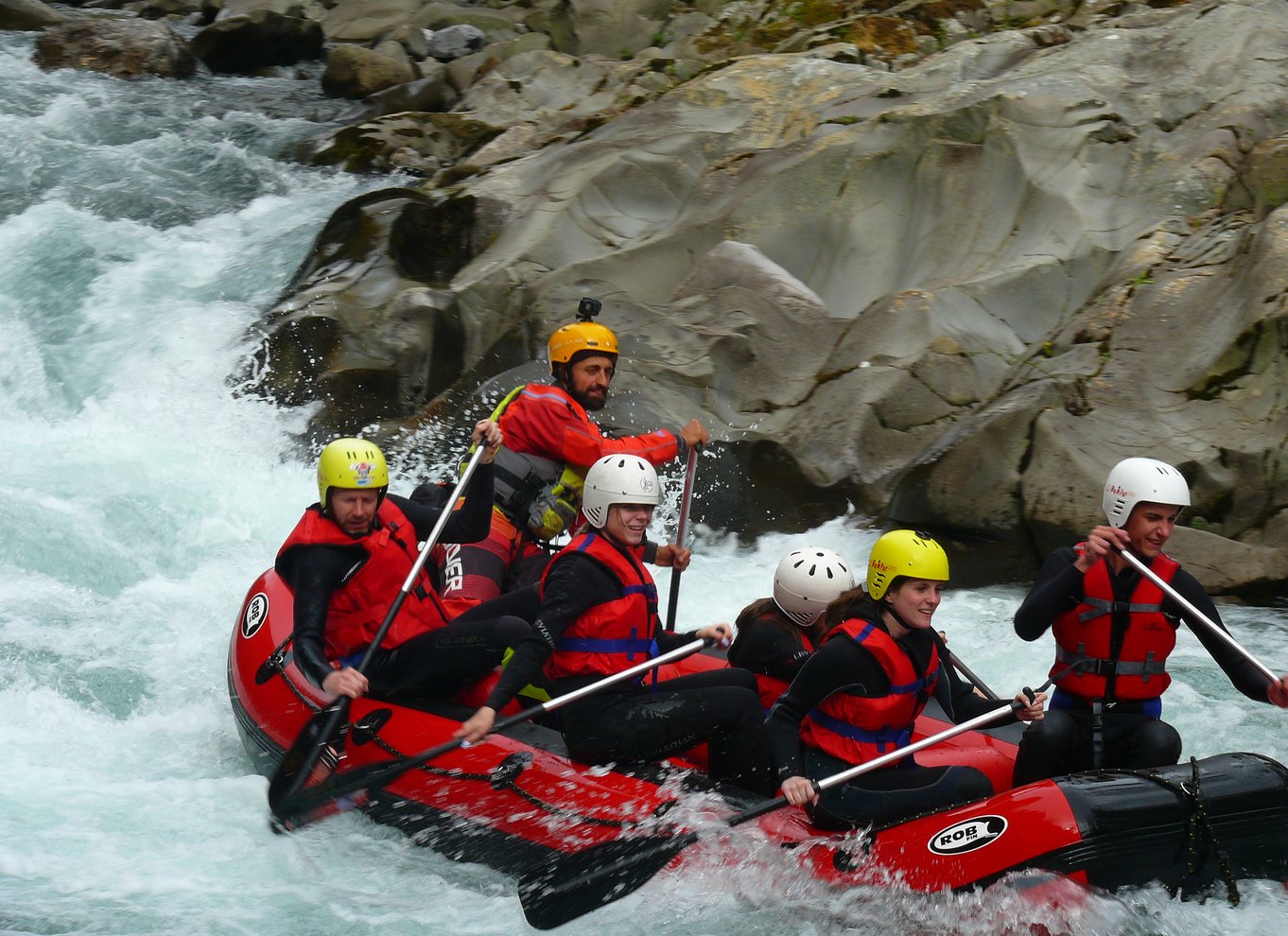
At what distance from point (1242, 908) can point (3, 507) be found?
7.34 meters

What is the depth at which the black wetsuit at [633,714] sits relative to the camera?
4.54 meters

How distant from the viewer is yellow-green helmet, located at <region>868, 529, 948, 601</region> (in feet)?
13.5

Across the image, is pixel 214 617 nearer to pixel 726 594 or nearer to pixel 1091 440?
pixel 726 594

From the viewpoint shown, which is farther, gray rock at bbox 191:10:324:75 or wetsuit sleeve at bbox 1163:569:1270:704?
gray rock at bbox 191:10:324:75

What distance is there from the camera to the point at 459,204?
11000 mm

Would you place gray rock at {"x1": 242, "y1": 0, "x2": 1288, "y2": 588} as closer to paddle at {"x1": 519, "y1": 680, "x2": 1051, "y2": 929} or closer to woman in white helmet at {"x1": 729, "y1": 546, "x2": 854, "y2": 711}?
woman in white helmet at {"x1": 729, "y1": 546, "x2": 854, "y2": 711}

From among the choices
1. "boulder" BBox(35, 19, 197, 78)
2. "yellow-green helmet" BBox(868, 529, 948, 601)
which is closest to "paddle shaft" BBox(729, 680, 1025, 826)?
"yellow-green helmet" BBox(868, 529, 948, 601)

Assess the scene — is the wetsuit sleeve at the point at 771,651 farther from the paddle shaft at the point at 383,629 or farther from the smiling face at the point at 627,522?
the paddle shaft at the point at 383,629

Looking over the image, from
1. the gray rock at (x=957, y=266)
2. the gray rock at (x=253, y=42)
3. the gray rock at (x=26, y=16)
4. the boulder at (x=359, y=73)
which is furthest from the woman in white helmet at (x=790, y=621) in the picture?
the gray rock at (x=26, y=16)

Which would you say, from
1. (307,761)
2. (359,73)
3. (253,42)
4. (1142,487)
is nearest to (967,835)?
(1142,487)

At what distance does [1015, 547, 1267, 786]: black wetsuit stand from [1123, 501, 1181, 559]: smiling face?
0.09m

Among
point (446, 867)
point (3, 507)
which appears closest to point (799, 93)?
point (3, 507)

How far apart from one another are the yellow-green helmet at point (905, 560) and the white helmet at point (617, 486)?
33.9 inches

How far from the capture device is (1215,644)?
439 centimetres
